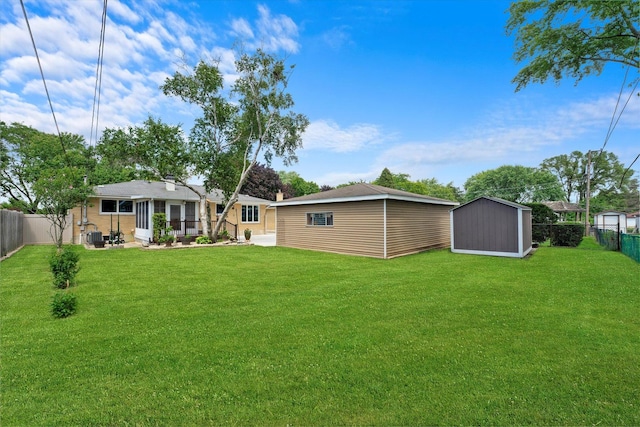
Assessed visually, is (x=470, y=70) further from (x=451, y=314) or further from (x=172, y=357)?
(x=172, y=357)

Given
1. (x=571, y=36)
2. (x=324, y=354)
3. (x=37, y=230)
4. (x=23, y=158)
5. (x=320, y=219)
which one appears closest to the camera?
(x=324, y=354)

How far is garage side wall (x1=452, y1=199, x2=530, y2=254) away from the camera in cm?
1165

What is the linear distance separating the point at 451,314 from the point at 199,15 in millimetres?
10191

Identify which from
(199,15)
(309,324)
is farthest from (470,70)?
(309,324)

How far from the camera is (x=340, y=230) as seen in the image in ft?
43.9

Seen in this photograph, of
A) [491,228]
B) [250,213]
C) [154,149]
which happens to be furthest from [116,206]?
[491,228]

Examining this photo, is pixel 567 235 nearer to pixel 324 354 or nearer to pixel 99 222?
pixel 324 354

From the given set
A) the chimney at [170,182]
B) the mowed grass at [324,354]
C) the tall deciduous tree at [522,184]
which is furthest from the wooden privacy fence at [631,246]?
the tall deciduous tree at [522,184]

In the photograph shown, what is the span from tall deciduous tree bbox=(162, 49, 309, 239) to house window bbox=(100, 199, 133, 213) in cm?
511

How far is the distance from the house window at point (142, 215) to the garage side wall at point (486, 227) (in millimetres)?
15968

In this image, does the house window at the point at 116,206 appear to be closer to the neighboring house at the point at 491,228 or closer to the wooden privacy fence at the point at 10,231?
the wooden privacy fence at the point at 10,231

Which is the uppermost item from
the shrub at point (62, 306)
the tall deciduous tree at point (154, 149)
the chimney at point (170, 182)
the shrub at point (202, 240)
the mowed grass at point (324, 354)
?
the tall deciduous tree at point (154, 149)

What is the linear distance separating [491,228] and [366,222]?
16.2ft

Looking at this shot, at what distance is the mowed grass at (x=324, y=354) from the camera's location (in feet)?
8.10
